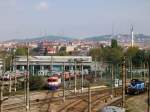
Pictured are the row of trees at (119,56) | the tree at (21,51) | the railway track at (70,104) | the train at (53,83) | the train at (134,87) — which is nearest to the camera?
the railway track at (70,104)

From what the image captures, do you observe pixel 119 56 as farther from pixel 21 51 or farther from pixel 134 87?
pixel 134 87

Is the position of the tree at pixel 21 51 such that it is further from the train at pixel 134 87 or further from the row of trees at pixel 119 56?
the train at pixel 134 87

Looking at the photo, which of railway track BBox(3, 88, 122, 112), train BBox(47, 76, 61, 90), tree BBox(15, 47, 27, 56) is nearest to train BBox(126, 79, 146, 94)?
railway track BBox(3, 88, 122, 112)

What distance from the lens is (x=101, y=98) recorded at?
49125mm

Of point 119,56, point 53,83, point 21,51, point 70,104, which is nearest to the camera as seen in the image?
point 70,104

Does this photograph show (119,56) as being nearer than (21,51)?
Yes

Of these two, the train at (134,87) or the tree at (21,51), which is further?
the tree at (21,51)

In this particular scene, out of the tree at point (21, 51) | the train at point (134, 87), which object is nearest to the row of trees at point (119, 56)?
the tree at point (21, 51)

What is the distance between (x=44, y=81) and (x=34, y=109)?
2563 cm

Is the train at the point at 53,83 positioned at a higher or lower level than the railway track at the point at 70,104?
higher

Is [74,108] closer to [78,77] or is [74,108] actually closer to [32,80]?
[32,80]

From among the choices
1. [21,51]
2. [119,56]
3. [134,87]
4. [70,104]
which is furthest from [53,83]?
[21,51]

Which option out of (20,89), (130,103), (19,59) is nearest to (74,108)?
(130,103)

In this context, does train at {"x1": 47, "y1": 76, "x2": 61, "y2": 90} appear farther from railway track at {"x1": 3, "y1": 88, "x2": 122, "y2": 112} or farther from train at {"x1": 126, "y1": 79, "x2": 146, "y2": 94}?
train at {"x1": 126, "y1": 79, "x2": 146, "y2": 94}
